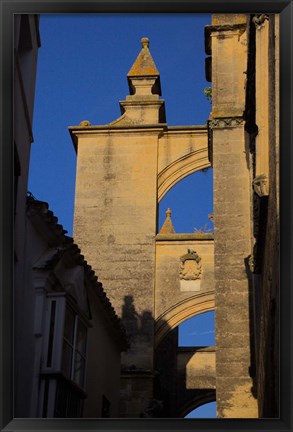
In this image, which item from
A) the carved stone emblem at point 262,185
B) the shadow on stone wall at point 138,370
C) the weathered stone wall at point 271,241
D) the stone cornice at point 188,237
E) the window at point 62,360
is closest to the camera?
the weathered stone wall at point 271,241

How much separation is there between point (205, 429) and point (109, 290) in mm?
12373

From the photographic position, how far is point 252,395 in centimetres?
1288

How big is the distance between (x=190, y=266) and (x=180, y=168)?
2490 mm

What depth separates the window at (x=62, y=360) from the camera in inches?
312

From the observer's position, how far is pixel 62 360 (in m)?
8.46

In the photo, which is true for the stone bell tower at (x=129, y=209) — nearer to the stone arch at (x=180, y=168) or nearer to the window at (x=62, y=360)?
the stone arch at (x=180, y=168)

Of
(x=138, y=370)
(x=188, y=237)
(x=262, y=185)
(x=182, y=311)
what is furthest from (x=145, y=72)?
(x=262, y=185)

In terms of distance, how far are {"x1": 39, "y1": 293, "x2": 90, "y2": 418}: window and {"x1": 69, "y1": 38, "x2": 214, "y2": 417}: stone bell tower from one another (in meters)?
6.56

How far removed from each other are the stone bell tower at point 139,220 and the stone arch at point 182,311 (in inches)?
0.8

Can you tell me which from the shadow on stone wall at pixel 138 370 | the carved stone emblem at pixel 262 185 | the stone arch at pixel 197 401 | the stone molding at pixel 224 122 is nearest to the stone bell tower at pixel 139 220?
the shadow on stone wall at pixel 138 370

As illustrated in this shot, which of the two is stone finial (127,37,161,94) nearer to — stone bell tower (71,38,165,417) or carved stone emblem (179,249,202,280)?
stone bell tower (71,38,165,417)

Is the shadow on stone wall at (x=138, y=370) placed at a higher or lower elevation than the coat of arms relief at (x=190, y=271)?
lower

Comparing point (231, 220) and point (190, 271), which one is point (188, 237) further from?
point (231, 220)
